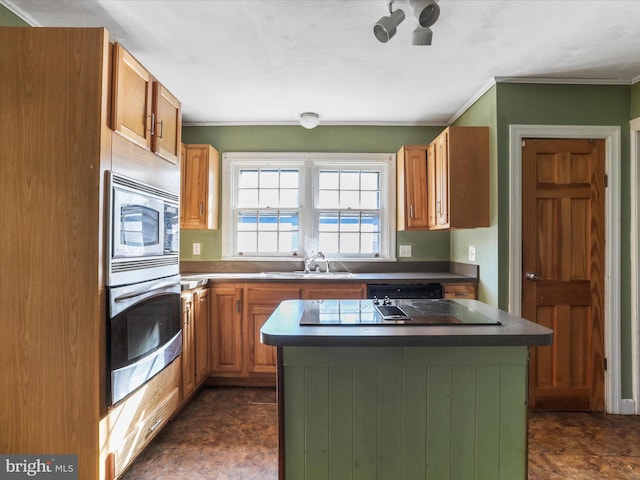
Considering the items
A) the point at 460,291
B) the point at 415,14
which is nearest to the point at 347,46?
the point at 415,14

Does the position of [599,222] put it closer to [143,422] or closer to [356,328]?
[356,328]

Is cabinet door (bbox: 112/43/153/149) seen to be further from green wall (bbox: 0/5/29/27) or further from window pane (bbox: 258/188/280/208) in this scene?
window pane (bbox: 258/188/280/208)

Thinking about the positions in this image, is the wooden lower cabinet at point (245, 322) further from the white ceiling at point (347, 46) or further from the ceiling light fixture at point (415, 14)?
the ceiling light fixture at point (415, 14)

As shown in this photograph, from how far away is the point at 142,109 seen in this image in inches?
74.7

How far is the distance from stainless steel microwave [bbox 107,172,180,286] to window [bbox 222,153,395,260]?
4.59 feet

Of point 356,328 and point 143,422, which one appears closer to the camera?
point 356,328

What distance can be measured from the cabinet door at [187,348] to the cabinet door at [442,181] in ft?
6.81

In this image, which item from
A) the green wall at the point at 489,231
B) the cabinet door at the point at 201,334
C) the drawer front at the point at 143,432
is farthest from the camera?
the cabinet door at the point at 201,334

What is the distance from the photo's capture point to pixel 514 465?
4.55 feet

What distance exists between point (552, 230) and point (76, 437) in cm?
312

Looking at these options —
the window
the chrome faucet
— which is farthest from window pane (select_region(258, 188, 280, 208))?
the chrome faucet

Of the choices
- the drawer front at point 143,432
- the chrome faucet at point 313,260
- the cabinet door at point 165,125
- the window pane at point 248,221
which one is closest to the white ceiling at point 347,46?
the cabinet door at point 165,125

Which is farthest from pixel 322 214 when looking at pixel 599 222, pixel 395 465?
pixel 395 465

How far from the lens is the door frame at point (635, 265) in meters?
2.50
